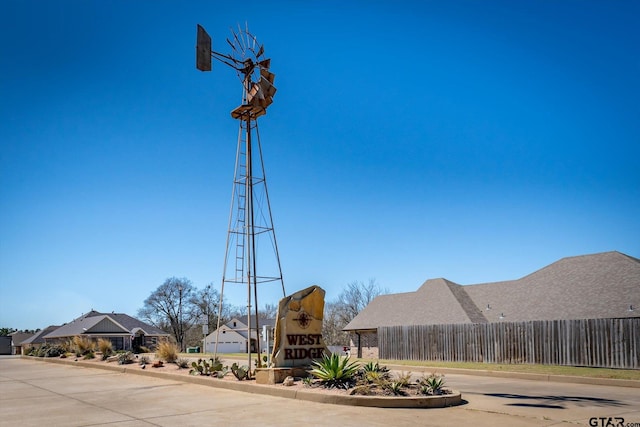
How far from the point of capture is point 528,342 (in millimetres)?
27250

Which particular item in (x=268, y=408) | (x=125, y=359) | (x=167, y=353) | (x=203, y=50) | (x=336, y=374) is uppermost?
(x=203, y=50)

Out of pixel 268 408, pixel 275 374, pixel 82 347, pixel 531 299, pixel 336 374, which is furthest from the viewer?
pixel 531 299

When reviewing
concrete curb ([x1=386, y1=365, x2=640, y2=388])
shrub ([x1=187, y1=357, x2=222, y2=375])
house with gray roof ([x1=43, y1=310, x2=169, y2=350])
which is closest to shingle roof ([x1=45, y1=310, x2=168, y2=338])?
house with gray roof ([x1=43, y1=310, x2=169, y2=350])

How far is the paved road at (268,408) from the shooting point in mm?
9660

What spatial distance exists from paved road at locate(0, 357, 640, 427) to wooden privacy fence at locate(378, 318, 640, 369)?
8.47 m

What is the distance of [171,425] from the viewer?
930cm

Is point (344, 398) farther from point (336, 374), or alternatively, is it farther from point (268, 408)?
point (268, 408)

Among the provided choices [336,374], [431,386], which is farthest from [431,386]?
[336,374]

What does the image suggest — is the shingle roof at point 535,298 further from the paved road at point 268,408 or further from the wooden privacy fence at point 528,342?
the paved road at point 268,408

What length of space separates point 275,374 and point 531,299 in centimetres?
2555

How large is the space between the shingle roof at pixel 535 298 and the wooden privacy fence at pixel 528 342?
4069 mm

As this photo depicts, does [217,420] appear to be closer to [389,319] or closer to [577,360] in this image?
[577,360]

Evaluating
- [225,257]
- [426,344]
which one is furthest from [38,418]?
[426,344]

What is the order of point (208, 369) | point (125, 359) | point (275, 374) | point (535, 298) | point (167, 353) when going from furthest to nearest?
point (535, 298) < point (125, 359) < point (167, 353) < point (208, 369) < point (275, 374)
